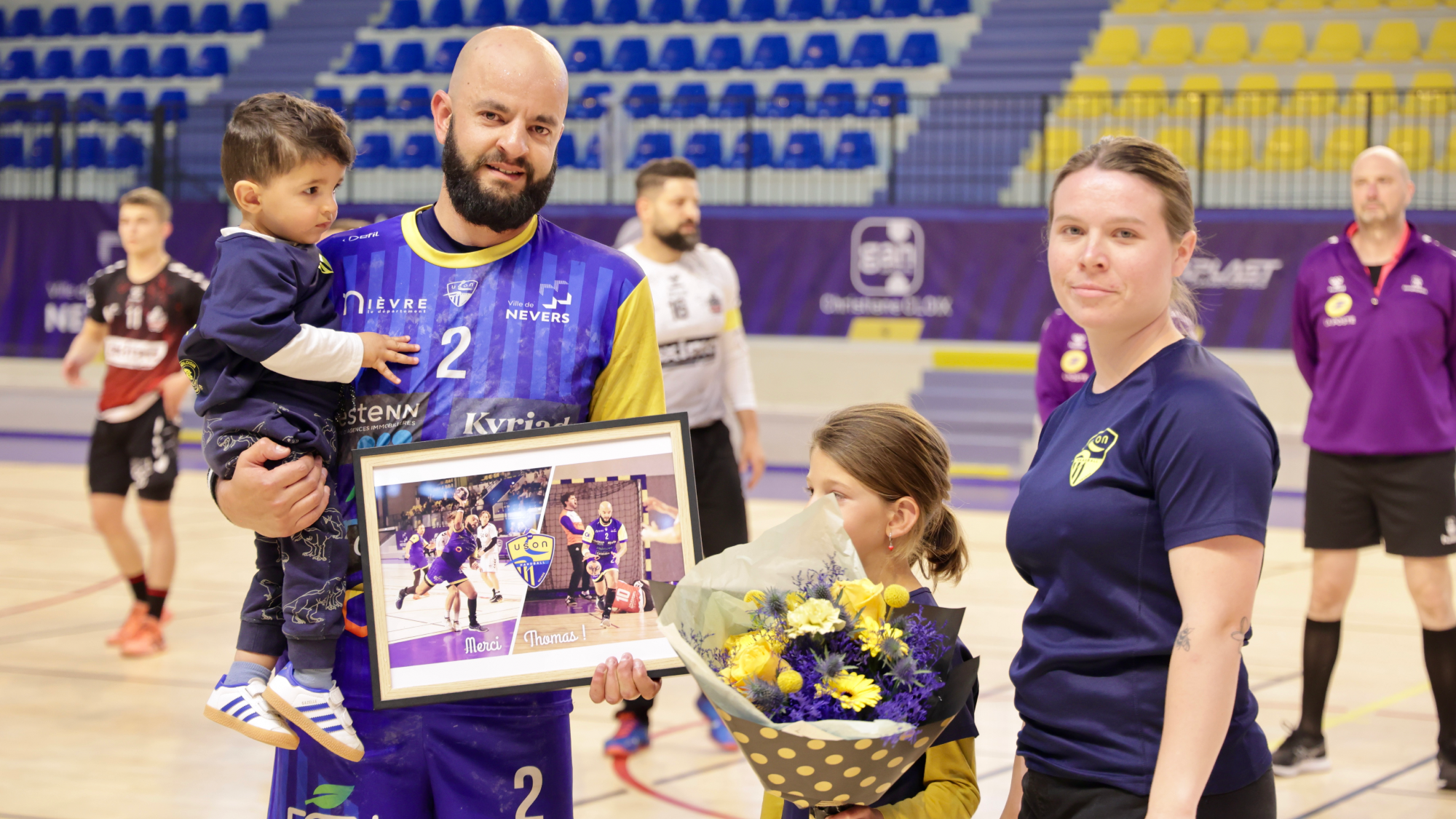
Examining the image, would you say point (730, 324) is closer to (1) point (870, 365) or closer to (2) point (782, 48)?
(1) point (870, 365)

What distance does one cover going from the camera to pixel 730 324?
5.19 meters

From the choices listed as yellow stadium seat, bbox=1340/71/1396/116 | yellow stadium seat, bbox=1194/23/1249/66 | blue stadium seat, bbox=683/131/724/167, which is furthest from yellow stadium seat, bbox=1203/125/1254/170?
blue stadium seat, bbox=683/131/724/167

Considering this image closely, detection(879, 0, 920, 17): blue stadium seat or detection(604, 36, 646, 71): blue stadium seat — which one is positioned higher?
detection(879, 0, 920, 17): blue stadium seat

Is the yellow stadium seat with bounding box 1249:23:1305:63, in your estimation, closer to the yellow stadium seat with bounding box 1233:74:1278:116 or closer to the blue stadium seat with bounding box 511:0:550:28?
the yellow stadium seat with bounding box 1233:74:1278:116

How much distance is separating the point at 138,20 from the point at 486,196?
63.7ft

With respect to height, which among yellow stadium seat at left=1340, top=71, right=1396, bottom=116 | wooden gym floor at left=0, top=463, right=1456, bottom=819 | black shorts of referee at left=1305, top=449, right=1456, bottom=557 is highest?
yellow stadium seat at left=1340, top=71, right=1396, bottom=116

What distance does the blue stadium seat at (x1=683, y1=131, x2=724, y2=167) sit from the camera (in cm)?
1388

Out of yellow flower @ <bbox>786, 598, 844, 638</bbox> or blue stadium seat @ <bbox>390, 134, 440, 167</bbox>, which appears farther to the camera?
blue stadium seat @ <bbox>390, 134, 440, 167</bbox>

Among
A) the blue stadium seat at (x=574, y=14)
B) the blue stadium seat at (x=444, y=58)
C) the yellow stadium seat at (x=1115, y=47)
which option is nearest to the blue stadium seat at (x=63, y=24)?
the blue stadium seat at (x=444, y=58)

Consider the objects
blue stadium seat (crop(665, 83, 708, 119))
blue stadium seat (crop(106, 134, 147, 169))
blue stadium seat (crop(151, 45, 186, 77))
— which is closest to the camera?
blue stadium seat (crop(665, 83, 708, 119))

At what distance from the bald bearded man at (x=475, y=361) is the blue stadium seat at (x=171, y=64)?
1766cm

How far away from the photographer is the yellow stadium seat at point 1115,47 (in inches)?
574

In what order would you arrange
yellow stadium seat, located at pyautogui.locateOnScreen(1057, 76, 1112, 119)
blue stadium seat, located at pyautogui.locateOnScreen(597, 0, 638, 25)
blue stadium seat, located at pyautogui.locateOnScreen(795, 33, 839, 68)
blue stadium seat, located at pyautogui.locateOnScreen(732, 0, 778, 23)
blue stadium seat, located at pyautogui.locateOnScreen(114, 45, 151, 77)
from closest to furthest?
yellow stadium seat, located at pyautogui.locateOnScreen(1057, 76, 1112, 119) < blue stadium seat, located at pyautogui.locateOnScreen(795, 33, 839, 68) < blue stadium seat, located at pyautogui.locateOnScreen(732, 0, 778, 23) < blue stadium seat, located at pyautogui.locateOnScreen(597, 0, 638, 25) < blue stadium seat, located at pyautogui.locateOnScreen(114, 45, 151, 77)

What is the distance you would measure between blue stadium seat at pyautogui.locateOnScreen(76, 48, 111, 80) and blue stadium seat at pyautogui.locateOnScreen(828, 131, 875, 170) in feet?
36.4
